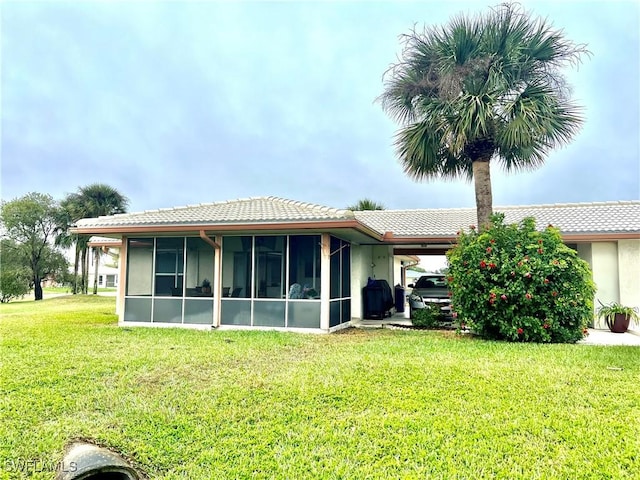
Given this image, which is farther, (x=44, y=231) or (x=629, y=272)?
(x=44, y=231)

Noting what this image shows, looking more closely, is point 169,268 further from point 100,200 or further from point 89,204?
point 100,200

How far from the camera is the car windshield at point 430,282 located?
1388 centimetres

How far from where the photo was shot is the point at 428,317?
11664 millimetres

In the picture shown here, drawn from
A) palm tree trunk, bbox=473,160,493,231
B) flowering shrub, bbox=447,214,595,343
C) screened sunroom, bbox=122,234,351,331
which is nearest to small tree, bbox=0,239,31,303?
screened sunroom, bbox=122,234,351,331

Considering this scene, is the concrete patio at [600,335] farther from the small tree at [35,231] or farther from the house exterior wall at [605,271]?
the small tree at [35,231]

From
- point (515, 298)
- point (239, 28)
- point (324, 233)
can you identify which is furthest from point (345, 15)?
point (515, 298)

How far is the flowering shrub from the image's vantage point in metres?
8.73

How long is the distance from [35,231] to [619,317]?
1261 inches

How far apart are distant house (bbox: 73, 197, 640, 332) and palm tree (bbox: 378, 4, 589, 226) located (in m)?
2.78

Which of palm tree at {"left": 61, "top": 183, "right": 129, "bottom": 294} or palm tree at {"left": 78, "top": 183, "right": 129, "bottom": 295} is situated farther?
palm tree at {"left": 78, "top": 183, "right": 129, "bottom": 295}

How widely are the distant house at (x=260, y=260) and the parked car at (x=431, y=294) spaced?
6.03 feet

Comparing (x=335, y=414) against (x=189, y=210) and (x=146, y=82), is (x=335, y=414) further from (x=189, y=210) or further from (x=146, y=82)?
(x=146, y=82)

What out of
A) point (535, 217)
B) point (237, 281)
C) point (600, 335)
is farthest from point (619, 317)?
point (237, 281)

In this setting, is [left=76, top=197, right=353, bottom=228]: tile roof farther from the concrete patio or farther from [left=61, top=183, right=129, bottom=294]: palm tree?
[left=61, top=183, right=129, bottom=294]: palm tree
